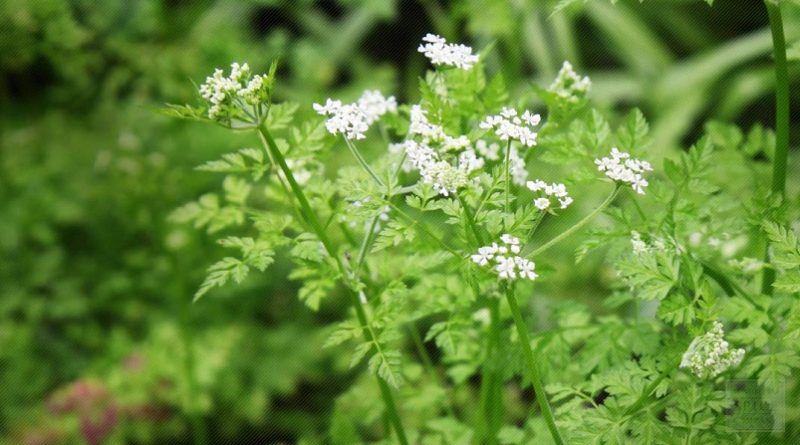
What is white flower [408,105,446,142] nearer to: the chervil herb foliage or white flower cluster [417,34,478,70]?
the chervil herb foliage

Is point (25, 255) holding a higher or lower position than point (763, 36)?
higher

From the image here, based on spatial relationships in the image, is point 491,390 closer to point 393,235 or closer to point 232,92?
point 393,235

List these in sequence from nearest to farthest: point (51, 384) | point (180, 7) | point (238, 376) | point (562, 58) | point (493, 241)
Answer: point (493, 241) < point (238, 376) < point (51, 384) < point (180, 7) < point (562, 58)

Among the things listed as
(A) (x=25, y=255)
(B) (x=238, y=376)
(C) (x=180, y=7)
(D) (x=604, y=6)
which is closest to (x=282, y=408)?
(B) (x=238, y=376)

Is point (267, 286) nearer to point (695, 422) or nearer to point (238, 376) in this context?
point (238, 376)

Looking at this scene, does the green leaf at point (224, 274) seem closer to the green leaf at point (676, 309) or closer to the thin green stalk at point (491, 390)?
the thin green stalk at point (491, 390)

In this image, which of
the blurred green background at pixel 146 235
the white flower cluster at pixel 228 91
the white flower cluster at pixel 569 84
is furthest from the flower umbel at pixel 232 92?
the blurred green background at pixel 146 235

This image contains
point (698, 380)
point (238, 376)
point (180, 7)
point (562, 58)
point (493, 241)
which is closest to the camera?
point (493, 241)
